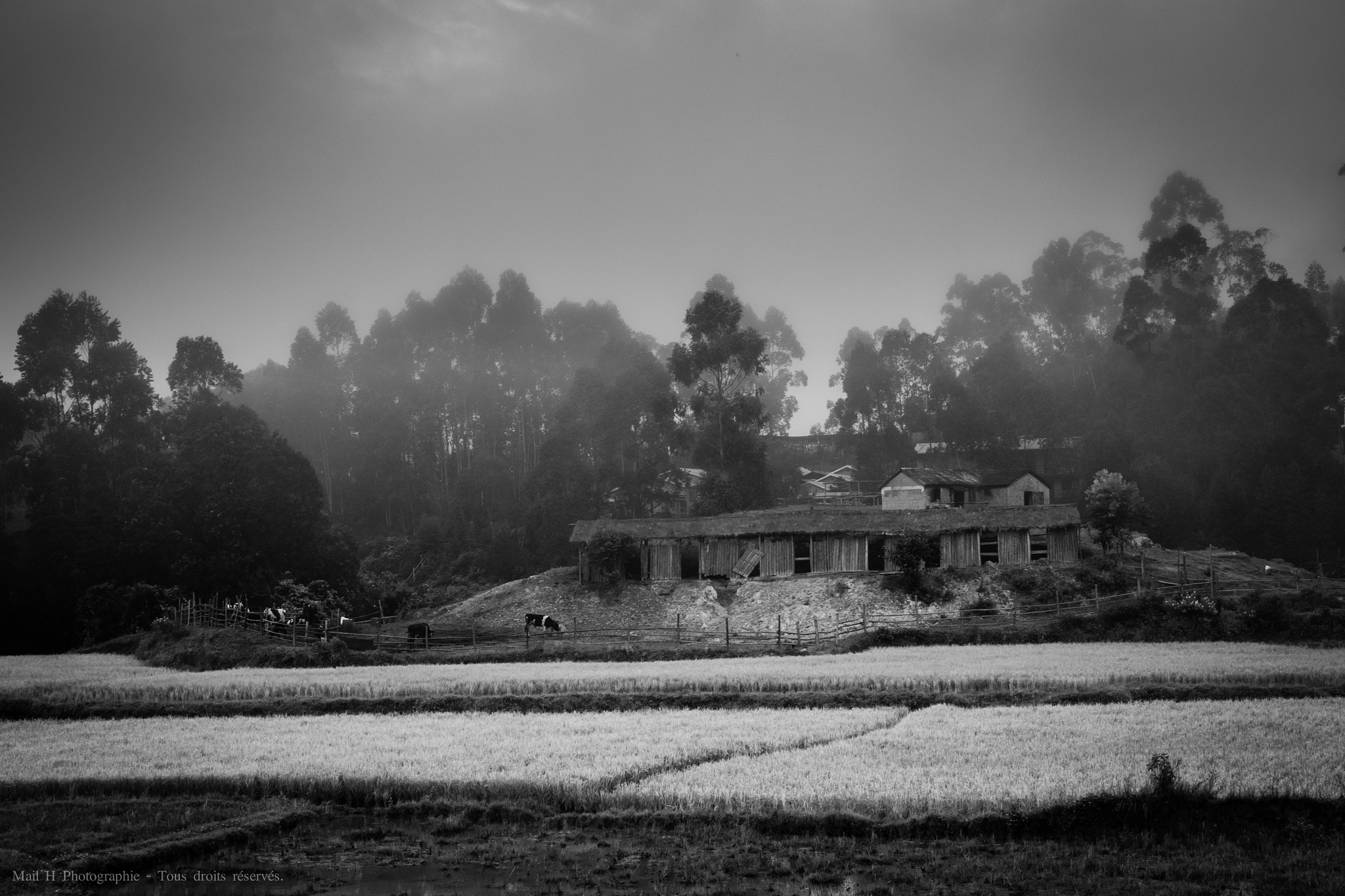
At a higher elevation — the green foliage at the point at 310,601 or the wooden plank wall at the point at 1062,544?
the wooden plank wall at the point at 1062,544

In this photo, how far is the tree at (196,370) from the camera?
5781cm

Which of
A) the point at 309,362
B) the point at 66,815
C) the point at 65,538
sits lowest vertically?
the point at 66,815

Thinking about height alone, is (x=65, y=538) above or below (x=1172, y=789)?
above

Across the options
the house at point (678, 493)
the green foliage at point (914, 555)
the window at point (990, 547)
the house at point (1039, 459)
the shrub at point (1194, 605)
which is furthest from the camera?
the house at point (1039, 459)

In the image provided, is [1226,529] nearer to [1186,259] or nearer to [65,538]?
[1186,259]

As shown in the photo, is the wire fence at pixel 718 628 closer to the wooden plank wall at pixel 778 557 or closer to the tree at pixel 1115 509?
the tree at pixel 1115 509

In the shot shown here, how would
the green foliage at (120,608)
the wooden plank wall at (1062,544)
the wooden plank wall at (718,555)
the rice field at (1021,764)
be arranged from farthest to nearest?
the wooden plank wall at (718,555) → the wooden plank wall at (1062,544) → the green foliage at (120,608) → the rice field at (1021,764)

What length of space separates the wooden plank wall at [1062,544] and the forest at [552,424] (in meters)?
4.98

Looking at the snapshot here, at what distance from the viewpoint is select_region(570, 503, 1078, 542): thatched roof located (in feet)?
156

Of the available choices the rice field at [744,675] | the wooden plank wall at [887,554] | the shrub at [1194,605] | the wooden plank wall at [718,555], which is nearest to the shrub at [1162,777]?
the rice field at [744,675]

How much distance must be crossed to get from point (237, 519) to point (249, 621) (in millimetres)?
7725

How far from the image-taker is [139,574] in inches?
1921

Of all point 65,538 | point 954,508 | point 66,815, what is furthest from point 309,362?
point 66,815

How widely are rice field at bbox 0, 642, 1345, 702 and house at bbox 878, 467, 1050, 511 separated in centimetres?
2474
